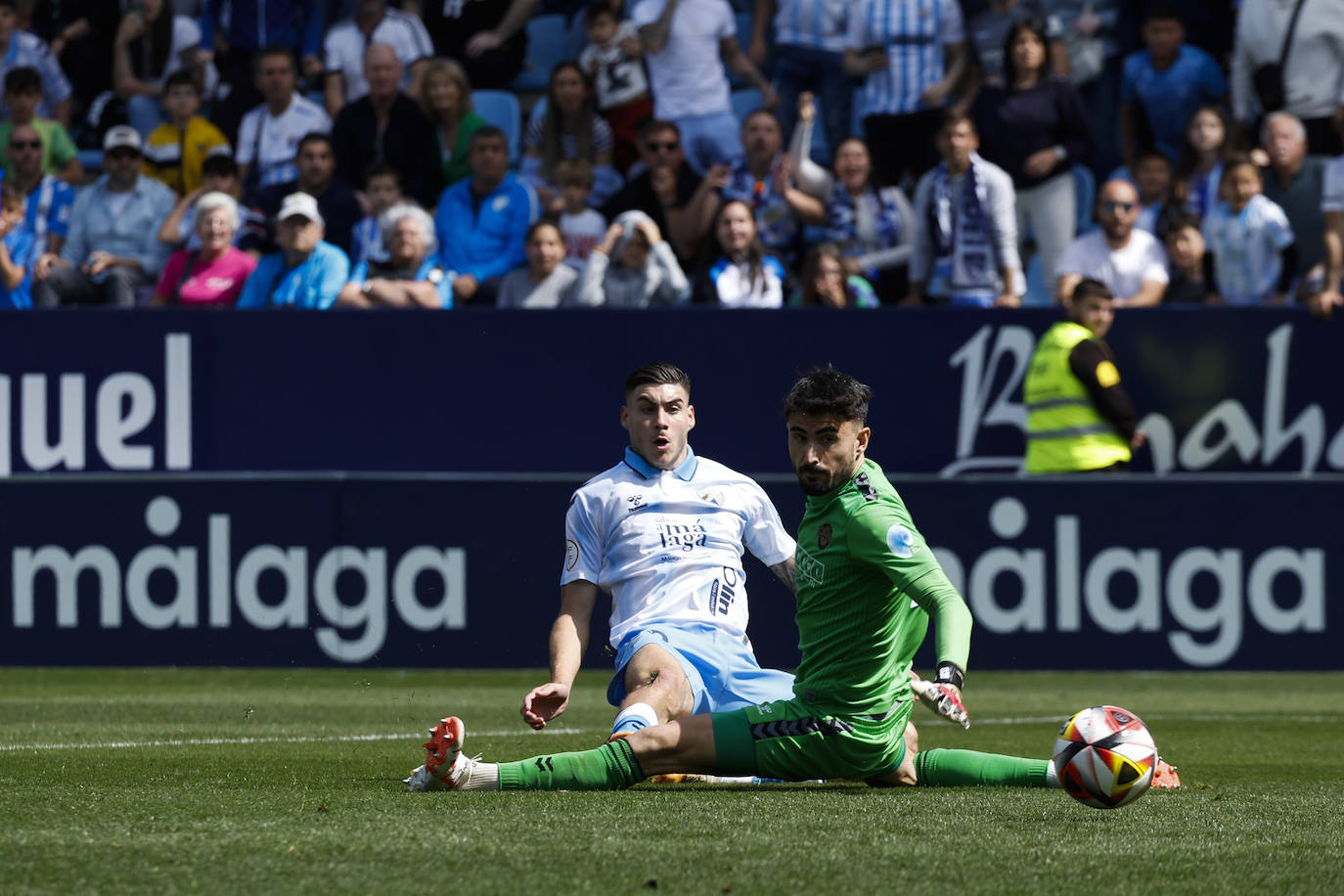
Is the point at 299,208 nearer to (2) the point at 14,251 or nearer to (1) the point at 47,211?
(1) the point at 47,211

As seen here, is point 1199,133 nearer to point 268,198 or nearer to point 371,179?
point 371,179

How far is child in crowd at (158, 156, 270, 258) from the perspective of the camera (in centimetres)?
1416

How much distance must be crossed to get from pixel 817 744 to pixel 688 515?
1309mm

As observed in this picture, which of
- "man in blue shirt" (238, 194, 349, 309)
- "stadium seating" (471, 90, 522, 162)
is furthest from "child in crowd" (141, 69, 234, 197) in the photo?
"stadium seating" (471, 90, 522, 162)

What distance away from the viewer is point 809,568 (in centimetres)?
614

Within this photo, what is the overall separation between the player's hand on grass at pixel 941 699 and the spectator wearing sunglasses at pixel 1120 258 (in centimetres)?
823

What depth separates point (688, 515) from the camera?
7.17 meters

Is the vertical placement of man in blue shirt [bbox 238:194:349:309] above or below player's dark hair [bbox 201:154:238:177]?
below

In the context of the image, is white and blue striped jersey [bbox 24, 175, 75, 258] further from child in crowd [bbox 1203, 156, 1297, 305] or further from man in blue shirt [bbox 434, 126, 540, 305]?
child in crowd [bbox 1203, 156, 1297, 305]

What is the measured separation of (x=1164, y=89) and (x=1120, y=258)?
2003 millimetres

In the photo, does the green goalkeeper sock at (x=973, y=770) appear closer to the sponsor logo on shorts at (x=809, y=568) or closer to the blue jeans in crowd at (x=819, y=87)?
the sponsor logo on shorts at (x=809, y=568)

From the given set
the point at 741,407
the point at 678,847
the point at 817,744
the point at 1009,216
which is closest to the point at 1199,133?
the point at 1009,216

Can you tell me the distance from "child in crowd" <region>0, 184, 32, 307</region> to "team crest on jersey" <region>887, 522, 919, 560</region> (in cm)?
974

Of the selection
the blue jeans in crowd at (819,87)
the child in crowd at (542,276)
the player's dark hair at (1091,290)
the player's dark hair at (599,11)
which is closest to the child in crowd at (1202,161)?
the player's dark hair at (1091,290)
